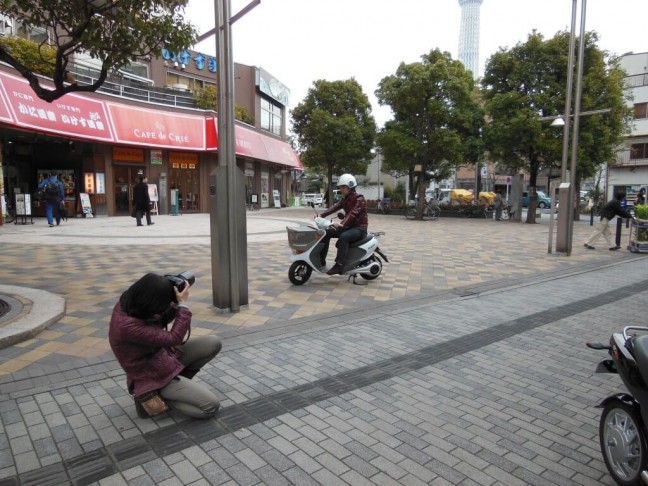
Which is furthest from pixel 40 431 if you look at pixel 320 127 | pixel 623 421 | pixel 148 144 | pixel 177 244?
pixel 320 127

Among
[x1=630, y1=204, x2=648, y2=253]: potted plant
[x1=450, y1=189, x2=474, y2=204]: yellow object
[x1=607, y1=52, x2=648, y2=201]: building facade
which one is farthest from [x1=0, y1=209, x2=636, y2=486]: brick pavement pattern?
[x1=607, y1=52, x2=648, y2=201]: building facade

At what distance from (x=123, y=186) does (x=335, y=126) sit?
45.2ft

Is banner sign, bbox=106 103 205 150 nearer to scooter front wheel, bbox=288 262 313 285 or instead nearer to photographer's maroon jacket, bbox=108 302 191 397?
scooter front wheel, bbox=288 262 313 285

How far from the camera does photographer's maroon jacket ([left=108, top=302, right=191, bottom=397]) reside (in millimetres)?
2912

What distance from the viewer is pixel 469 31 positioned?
10569 centimetres

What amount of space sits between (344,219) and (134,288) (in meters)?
4.66

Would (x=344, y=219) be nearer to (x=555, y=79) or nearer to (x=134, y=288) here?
(x=134, y=288)

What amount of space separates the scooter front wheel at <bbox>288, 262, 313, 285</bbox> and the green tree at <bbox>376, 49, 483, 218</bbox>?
53.5ft

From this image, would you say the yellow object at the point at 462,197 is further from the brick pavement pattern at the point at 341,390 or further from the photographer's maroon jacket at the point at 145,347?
the photographer's maroon jacket at the point at 145,347

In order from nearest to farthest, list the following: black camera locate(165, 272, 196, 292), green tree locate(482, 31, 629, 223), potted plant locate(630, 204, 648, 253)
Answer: black camera locate(165, 272, 196, 292) → potted plant locate(630, 204, 648, 253) → green tree locate(482, 31, 629, 223)

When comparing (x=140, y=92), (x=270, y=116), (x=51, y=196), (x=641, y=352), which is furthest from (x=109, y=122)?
(x=641, y=352)

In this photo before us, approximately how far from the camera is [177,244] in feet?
38.5

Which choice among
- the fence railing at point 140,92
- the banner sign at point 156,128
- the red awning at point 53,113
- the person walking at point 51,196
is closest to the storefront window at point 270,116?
the fence railing at point 140,92

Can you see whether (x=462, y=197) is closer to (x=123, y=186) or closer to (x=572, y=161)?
(x=123, y=186)
